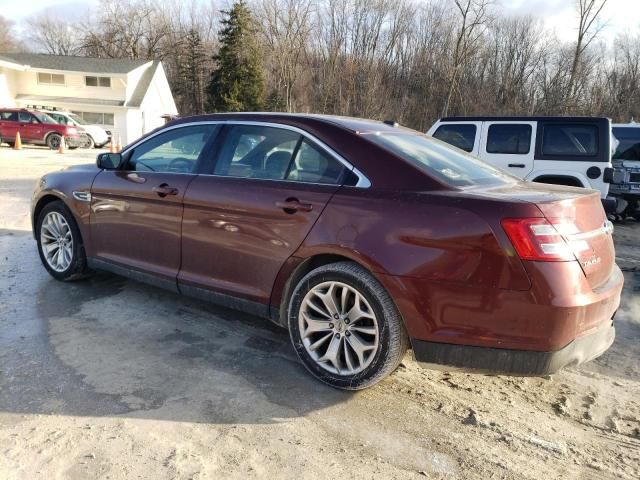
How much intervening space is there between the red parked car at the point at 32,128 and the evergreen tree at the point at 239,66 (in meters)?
19.7

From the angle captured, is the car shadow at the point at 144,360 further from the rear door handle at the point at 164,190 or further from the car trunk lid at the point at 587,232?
the car trunk lid at the point at 587,232

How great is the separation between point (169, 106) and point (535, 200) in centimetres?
4467

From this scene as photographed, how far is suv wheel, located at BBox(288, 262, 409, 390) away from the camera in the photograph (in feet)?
9.36

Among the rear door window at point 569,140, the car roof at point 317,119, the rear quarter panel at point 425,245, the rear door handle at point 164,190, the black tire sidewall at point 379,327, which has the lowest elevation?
the black tire sidewall at point 379,327

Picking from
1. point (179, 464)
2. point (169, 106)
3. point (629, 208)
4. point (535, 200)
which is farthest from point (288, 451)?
point (169, 106)

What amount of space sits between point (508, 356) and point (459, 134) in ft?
23.0

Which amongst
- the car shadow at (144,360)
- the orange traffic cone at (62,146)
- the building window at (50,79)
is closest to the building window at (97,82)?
the building window at (50,79)

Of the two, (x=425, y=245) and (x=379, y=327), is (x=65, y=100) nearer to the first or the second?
(x=379, y=327)

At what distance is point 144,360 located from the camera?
133 inches

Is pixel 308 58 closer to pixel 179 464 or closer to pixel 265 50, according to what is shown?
pixel 265 50

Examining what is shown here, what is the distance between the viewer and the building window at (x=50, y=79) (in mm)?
36094

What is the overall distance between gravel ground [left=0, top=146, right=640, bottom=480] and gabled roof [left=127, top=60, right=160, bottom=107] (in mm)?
35245

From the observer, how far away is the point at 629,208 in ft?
34.7

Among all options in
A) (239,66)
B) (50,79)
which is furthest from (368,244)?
(239,66)
